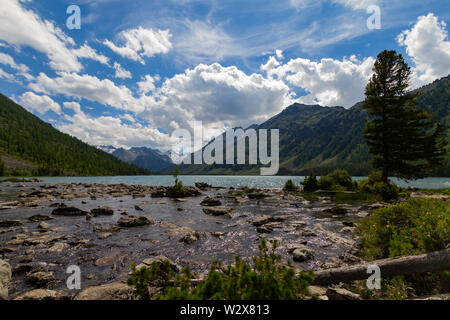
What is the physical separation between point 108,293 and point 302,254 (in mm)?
8498

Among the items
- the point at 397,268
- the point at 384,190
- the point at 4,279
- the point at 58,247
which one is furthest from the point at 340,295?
the point at 384,190

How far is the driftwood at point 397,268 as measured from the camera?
6.08 metres

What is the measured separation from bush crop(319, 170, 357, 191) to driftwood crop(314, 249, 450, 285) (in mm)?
34629

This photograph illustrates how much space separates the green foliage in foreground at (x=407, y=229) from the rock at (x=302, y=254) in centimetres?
250

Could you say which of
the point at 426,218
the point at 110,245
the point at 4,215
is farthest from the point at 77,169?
the point at 426,218

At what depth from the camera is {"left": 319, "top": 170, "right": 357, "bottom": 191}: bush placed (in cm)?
3832

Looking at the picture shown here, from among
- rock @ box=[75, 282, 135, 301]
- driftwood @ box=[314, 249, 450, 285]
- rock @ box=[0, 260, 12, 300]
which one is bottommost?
rock @ box=[75, 282, 135, 301]

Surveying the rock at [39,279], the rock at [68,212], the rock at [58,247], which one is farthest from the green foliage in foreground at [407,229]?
the rock at [68,212]

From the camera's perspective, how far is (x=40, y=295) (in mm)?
6691

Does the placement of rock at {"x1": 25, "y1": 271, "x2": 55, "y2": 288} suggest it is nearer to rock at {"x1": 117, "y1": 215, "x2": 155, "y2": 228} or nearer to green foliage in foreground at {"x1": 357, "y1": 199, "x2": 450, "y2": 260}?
rock at {"x1": 117, "y1": 215, "x2": 155, "y2": 228}

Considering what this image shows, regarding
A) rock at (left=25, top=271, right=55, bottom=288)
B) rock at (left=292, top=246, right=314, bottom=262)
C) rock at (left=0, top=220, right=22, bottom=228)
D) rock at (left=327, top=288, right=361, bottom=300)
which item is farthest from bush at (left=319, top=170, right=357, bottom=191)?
rock at (left=0, top=220, right=22, bottom=228)

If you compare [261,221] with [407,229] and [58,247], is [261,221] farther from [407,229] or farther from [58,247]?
[58,247]
